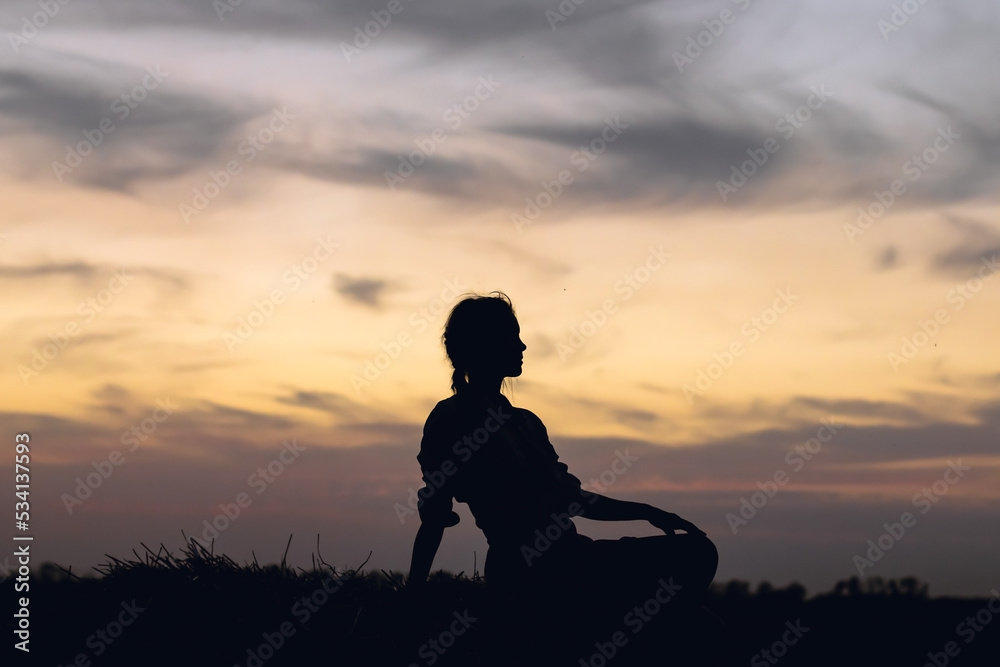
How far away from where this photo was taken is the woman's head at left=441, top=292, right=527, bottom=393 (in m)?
5.66

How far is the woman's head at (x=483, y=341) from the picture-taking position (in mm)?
5660

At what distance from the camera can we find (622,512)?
548 cm

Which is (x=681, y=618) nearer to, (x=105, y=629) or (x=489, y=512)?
(x=489, y=512)

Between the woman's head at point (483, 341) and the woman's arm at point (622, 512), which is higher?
the woman's head at point (483, 341)

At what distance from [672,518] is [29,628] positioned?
12.9ft
